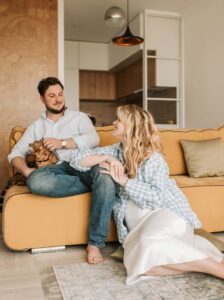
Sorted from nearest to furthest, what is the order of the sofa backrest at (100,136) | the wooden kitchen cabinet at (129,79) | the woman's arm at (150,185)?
the woman's arm at (150,185) → the sofa backrest at (100,136) → the wooden kitchen cabinet at (129,79)

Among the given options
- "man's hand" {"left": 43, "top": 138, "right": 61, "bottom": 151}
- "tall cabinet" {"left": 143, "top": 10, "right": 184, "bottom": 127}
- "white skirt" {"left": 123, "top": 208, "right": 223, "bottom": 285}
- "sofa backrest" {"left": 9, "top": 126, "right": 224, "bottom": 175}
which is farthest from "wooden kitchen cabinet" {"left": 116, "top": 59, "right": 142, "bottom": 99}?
"white skirt" {"left": 123, "top": 208, "right": 223, "bottom": 285}

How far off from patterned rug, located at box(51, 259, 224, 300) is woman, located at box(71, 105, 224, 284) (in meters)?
0.05

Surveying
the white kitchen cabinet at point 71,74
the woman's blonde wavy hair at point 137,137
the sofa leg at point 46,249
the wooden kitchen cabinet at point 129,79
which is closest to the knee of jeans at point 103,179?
the woman's blonde wavy hair at point 137,137

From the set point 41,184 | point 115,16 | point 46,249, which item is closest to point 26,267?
point 46,249

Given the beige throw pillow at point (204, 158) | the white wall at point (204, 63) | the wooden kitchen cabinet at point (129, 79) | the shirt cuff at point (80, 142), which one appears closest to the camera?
the shirt cuff at point (80, 142)

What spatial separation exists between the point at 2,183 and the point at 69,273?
9.34ft

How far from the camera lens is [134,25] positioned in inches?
238

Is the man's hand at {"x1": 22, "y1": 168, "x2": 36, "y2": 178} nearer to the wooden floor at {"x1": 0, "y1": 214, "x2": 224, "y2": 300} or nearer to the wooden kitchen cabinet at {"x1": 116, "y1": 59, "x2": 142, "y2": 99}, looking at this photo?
the wooden floor at {"x1": 0, "y1": 214, "x2": 224, "y2": 300}

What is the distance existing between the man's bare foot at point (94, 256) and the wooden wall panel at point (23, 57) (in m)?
2.68

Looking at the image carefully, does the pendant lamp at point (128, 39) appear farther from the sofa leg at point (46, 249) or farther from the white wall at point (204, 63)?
the sofa leg at point (46, 249)

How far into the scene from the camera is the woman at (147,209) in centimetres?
160

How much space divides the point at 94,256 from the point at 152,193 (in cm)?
49

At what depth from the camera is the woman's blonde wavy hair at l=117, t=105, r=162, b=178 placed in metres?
1.90

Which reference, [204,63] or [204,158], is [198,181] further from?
[204,63]
